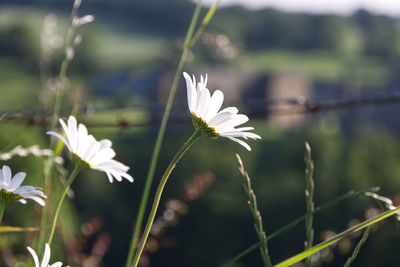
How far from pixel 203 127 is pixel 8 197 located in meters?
0.22

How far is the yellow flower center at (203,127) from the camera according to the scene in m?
A: 0.57

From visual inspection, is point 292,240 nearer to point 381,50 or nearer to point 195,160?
point 195,160

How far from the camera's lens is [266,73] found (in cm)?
5372

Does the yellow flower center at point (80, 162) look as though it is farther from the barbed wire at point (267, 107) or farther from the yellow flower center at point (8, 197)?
the barbed wire at point (267, 107)

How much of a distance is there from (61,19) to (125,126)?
4824cm

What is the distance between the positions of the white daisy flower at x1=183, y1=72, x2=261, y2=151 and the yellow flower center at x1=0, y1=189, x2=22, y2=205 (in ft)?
0.67

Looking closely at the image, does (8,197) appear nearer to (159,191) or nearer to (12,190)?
(12,190)

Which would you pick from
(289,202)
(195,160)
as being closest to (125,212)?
(195,160)

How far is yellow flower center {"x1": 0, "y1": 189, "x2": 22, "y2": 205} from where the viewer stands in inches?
22.0

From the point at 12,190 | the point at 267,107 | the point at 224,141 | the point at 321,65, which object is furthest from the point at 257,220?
the point at 321,65

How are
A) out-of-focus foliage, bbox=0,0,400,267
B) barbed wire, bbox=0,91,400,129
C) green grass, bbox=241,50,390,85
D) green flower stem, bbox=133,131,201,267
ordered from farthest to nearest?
green grass, bbox=241,50,390,85
out-of-focus foliage, bbox=0,0,400,267
barbed wire, bbox=0,91,400,129
green flower stem, bbox=133,131,201,267

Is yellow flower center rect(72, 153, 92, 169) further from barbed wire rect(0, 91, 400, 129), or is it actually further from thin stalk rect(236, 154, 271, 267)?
barbed wire rect(0, 91, 400, 129)

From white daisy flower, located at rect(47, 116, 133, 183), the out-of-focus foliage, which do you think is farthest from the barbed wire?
white daisy flower, located at rect(47, 116, 133, 183)

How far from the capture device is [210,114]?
0.56 m
